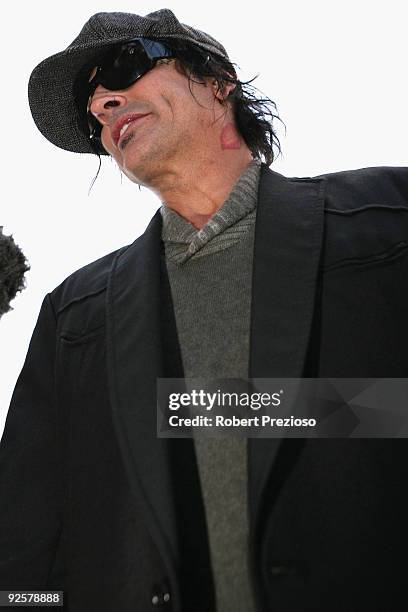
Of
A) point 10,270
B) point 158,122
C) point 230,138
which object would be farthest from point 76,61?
point 10,270

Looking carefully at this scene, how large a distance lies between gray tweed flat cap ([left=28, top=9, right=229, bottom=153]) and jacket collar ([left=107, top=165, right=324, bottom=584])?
1023 millimetres

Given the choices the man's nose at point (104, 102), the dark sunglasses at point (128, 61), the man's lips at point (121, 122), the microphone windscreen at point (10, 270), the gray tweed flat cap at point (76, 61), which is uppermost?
the gray tweed flat cap at point (76, 61)

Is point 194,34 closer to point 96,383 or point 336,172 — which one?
point 336,172

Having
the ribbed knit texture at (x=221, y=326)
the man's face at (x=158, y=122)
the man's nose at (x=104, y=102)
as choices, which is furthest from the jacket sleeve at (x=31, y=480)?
the man's nose at (x=104, y=102)

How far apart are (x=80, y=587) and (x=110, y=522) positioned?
314 mm

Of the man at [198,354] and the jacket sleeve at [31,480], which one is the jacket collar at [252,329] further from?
the jacket sleeve at [31,480]

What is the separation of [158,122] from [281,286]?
1.21m

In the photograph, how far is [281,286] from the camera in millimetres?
2686

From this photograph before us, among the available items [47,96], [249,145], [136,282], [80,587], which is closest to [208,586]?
[80,587]

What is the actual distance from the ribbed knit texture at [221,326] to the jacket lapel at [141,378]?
122mm

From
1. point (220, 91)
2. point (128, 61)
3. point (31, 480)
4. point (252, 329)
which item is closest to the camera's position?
point (252, 329)

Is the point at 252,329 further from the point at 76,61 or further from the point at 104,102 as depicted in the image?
the point at 76,61

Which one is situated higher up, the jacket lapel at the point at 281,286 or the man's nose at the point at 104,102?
the man's nose at the point at 104,102

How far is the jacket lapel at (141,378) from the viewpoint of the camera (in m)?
2.50
